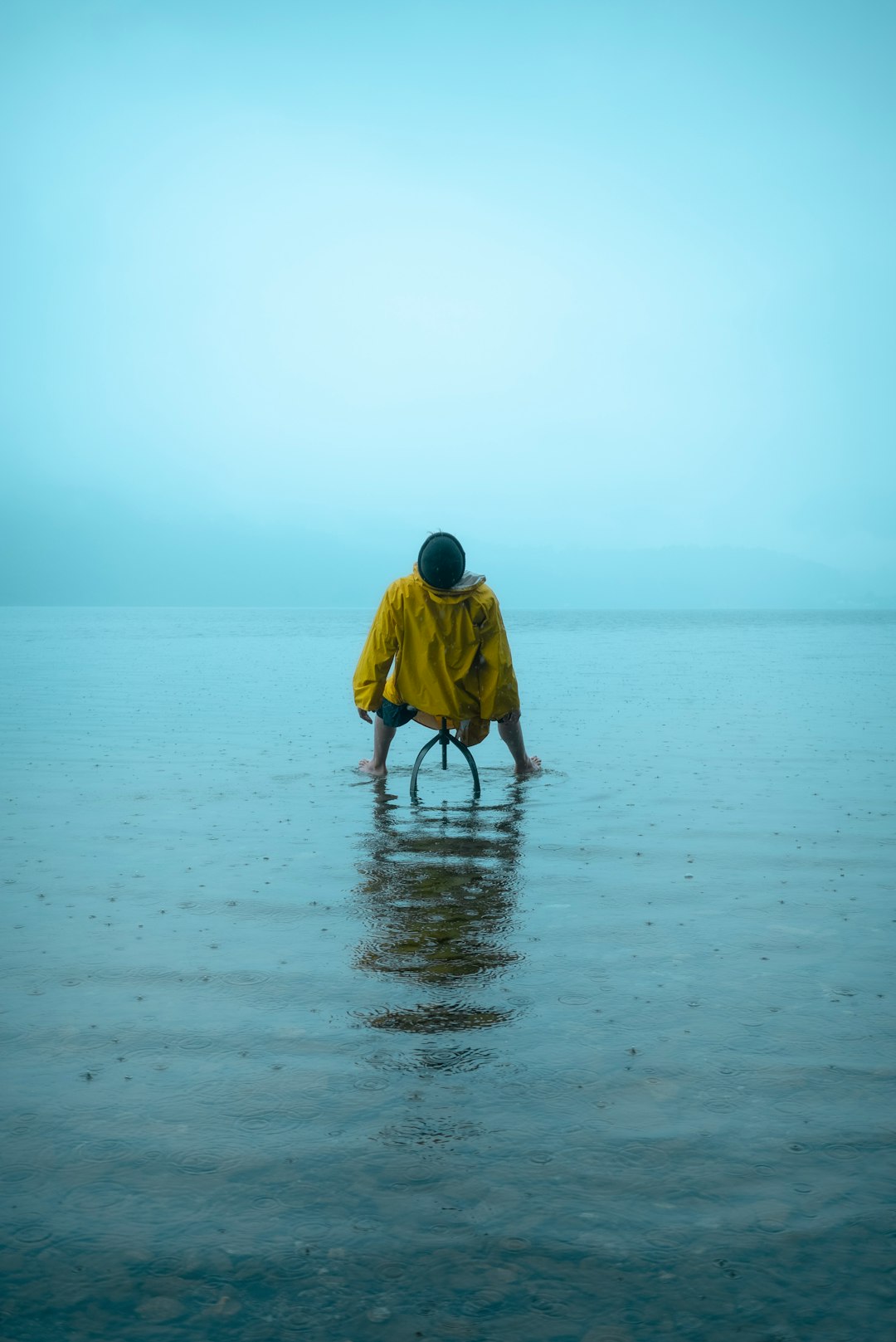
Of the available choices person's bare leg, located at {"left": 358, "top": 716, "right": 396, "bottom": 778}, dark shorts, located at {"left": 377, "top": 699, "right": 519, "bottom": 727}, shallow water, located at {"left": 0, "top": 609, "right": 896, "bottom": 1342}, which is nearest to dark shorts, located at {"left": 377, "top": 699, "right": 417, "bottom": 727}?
dark shorts, located at {"left": 377, "top": 699, "right": 519, "bottom": 727}

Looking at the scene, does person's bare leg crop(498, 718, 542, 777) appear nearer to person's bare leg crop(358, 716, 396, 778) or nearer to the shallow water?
person's bare leg crop(358, 716, 396, 778)

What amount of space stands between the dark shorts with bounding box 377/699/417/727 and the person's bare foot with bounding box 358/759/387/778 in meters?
1.01

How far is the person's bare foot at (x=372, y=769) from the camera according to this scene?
1002cm

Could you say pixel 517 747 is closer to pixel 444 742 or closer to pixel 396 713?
pixel 444 742

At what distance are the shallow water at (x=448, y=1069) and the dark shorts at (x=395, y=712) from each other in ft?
2.13

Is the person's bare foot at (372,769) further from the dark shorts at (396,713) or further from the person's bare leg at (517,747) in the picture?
the person's bare leg at (517,747)

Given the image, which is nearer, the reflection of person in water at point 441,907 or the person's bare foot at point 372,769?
the reflection of person in water at point 441,907

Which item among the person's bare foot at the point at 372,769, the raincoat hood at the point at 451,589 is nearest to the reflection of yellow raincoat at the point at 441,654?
the raincoat hood at the point at 451,589

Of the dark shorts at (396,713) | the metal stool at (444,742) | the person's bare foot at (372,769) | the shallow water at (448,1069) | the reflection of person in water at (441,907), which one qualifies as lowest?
the shallow water at (448,1069)

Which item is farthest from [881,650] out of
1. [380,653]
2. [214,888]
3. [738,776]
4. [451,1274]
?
[451,1274]

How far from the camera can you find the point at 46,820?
8.02 meters

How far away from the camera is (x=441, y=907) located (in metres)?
5.55

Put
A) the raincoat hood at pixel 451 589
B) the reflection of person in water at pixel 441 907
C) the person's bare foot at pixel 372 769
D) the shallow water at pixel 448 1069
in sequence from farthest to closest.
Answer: the person's bare foot at pixel 372 769, the raincoat hood at pixel 451 589, the reflection of person in water at pixel 441 907, the shallow water at pixel 448 1069

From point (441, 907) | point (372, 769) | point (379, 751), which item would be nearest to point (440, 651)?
point (379, 751)
